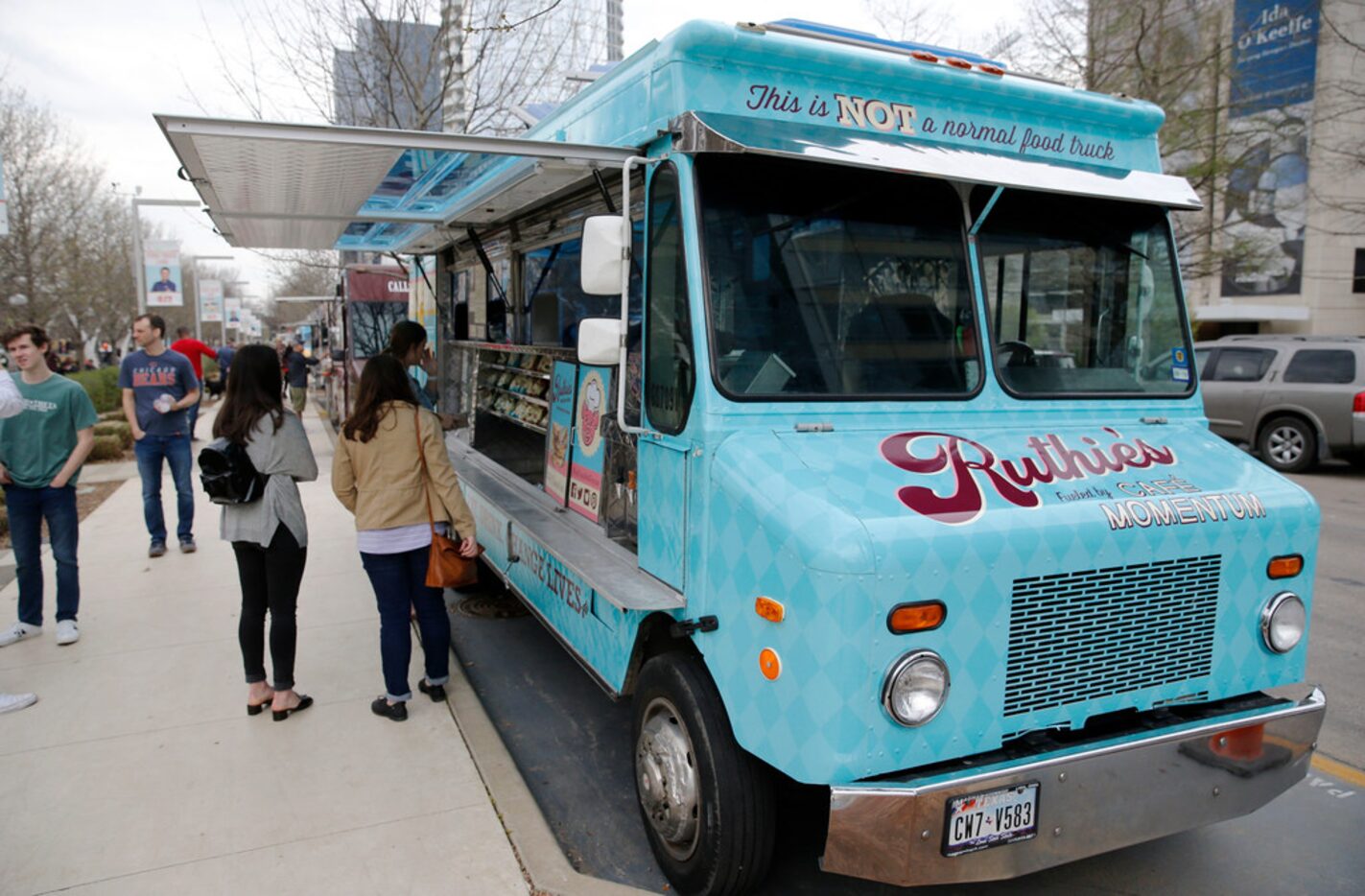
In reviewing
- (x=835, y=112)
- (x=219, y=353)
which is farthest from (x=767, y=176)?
(x=219, y=353)

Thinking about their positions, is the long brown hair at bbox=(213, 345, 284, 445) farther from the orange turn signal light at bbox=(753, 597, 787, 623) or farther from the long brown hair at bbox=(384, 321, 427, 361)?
the orange turn signal light at bbox=(753, 597, 787, 623)

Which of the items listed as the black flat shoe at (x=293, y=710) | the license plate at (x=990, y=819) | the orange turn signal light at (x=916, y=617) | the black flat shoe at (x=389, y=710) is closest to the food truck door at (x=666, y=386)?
the orange turn signal light at (x=916, y=617)

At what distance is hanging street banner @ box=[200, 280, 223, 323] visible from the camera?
35281 millimetres

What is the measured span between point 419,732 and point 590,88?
122 inches

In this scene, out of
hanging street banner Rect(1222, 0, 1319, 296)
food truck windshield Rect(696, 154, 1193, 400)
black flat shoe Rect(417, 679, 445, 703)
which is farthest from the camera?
hanging street banner Rect(1222, 0, 1319, 296)

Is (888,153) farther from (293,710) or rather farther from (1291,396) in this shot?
(1291,396)

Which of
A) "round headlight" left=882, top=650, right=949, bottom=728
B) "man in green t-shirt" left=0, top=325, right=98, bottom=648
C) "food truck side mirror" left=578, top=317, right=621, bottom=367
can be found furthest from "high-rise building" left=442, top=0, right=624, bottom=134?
"round headlight" left=882, top=650, right=949, bottom=728

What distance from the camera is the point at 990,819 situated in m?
2.56

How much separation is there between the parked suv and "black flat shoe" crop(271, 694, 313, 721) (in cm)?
1264

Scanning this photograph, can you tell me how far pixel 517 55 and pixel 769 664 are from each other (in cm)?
1151

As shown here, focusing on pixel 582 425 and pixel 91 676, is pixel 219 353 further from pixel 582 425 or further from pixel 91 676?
pixel 582 425

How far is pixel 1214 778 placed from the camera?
288cm

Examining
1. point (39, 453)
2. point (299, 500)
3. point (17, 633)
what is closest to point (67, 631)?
point (17, 633)

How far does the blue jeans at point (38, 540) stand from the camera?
521 centimetres
